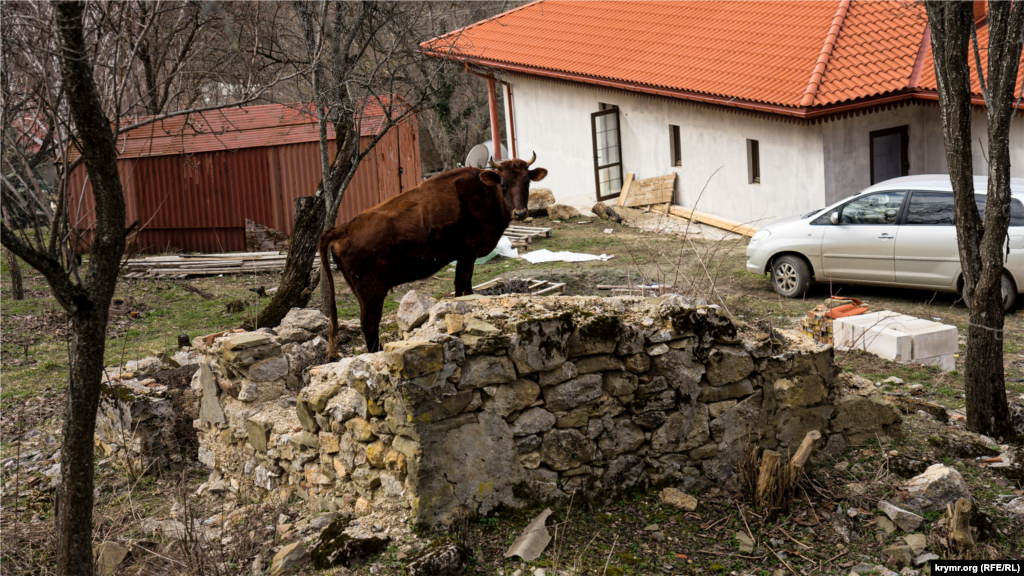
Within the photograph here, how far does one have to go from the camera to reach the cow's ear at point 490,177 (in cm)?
825

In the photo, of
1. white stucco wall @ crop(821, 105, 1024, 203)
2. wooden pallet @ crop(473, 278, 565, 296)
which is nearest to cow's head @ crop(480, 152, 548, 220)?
wooden pallet @ crop(473, 278, 565, 296)

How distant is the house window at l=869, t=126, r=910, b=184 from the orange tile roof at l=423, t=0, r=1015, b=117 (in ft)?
4.84

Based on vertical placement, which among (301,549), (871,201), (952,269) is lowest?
(301,549)

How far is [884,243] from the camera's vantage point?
42.3ft

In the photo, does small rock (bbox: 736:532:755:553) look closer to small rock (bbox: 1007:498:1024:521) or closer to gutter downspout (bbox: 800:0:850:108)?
small rock (bbox: 1007:498:1024:521)

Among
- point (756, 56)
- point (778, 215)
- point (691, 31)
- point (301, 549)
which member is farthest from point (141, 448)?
point (691, 31)

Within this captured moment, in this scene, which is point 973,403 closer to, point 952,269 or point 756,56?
point 952,269

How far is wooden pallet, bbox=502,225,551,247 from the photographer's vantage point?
18.5 metres

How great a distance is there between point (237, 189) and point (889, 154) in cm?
1421

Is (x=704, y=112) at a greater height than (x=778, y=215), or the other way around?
(x=704, y=112)

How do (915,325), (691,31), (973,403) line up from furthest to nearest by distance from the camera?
(691,31), (915,325), (973,403)

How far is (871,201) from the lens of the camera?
13.1 meters

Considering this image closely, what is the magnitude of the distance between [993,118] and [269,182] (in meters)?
16.1

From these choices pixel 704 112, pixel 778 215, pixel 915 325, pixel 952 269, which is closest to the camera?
pixel 915 325
